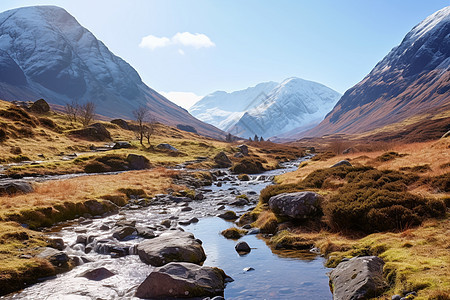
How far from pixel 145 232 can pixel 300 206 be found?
997 cm

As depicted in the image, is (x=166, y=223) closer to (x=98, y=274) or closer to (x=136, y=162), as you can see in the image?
(x=98, y=274)

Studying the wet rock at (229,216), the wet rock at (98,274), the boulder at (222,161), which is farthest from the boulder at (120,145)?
the wet rock at (98,274)

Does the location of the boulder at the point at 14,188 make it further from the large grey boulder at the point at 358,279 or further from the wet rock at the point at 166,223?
the large grey boulder at the point at 358,279

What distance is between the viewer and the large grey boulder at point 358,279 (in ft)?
31.8

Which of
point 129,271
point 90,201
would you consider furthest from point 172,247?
point 90,201

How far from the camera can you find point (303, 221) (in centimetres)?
1938

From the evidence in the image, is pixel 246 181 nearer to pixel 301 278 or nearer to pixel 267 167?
pixel 267 167

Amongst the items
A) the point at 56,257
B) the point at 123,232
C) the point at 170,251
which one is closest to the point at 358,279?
the point at 170,251

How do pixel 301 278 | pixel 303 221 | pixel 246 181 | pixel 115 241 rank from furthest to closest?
1. pixel 246 181
2. pixel 303 221
3. pixel 115 241
4. pixel 301 278

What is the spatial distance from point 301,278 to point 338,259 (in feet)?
7.05

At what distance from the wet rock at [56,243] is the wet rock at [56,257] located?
5.24 feet

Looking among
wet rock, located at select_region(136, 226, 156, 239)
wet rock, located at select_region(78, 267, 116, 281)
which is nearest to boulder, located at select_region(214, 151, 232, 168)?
wet rock, located at select_region(136, 226, 156, 239)

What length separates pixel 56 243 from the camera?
16.6 metres

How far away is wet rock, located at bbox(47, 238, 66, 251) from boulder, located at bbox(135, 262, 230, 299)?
24.2 ft
